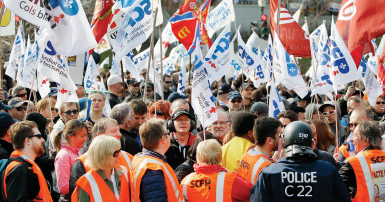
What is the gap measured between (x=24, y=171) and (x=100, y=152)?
770 millimetres

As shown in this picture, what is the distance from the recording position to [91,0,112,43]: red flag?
7359 millimetres

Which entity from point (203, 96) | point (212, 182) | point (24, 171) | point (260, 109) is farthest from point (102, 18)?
point (212, 182)

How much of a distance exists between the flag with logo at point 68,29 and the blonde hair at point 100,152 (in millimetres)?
2269

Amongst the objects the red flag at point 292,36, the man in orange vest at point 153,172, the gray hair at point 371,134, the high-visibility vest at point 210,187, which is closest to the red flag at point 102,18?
the red flag at point 292,36

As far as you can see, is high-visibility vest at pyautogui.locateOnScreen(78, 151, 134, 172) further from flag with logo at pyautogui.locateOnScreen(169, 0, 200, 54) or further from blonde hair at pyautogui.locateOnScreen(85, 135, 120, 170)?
flag with logo at pyautogui.locateOnScreen(169, 0, 200, 54)

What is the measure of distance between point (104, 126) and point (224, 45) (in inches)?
140

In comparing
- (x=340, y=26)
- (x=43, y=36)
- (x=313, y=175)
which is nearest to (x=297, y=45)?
(x=340, y=26)

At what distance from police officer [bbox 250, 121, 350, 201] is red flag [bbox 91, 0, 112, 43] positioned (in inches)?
199

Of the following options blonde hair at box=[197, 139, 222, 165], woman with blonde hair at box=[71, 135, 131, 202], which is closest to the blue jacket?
blonde hair at box=[197, 139, 222, 165]

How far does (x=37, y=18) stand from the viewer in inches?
195

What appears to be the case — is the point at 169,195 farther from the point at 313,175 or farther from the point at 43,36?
the point at 43,36

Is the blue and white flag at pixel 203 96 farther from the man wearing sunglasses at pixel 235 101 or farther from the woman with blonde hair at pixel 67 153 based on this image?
the man wearing sunglasses at pixel 235 101

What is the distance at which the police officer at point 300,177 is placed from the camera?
120 inches

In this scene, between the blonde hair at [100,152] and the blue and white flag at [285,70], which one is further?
the blue and white flag at [285,70]
